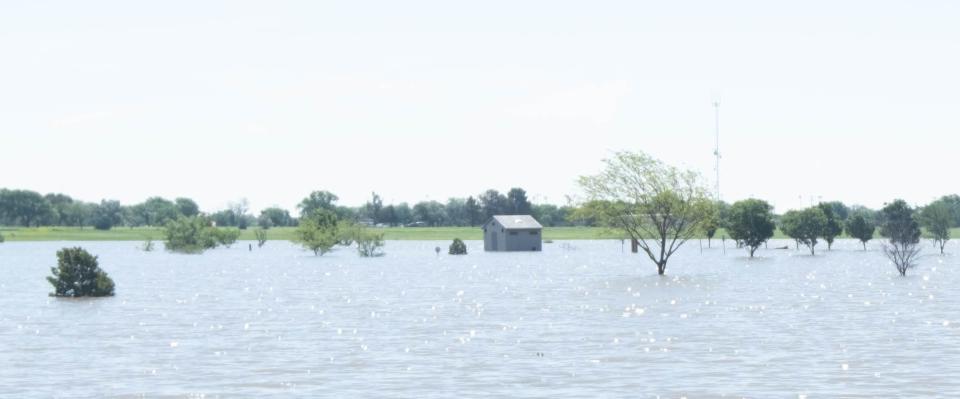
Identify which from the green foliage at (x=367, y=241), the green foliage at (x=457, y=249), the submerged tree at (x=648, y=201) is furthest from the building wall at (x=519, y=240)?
the submerged tree at (x=648, y=201)

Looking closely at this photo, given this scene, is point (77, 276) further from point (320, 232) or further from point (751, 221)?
point (751, 221)

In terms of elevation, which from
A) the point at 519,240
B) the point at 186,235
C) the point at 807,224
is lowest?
the point at 519,240

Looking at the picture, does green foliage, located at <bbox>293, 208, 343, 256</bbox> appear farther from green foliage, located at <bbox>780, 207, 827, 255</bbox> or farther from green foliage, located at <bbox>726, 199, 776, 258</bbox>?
green foliage, located at <bbox>780, 207, 827, 255</bbox>

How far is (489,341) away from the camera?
145 ft

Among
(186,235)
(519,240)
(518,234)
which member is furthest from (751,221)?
(186,235)

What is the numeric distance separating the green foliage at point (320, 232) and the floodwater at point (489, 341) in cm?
9632

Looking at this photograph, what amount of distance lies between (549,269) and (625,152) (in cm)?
2599

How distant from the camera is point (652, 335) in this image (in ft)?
151

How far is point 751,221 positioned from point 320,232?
200ft

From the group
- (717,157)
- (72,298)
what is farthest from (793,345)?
(717,157)

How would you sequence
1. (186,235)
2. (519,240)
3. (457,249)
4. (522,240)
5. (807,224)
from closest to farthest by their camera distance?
(457,249) → (519,240) → (522,240) → (186,235) → (807,224)

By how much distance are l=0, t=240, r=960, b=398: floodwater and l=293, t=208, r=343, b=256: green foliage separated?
96.3 m

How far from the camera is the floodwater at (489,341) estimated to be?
31.8m

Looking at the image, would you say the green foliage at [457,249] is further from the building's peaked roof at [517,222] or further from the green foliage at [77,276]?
the green foliage at [77,276]
